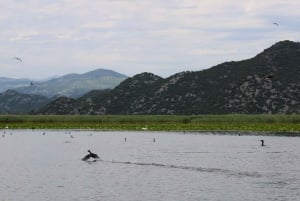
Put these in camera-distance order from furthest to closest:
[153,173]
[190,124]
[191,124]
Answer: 1. [190,124]
2. [191,124]
3. [153,173]

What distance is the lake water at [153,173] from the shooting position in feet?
166

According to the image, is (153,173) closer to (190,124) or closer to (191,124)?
(191,124)

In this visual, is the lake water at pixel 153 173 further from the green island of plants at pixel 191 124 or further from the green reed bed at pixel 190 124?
the green reed bed at pixel 190 124

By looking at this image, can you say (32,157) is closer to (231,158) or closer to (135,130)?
(231,158)

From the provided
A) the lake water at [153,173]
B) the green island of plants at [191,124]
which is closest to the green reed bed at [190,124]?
the green island of plants at [191,124]

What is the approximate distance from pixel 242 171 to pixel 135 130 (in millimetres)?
92828

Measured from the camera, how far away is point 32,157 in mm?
86625

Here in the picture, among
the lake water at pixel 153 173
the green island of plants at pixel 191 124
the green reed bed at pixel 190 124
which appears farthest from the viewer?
the green reed bed at pixel 190 124

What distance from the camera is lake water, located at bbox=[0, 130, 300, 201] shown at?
5053cm

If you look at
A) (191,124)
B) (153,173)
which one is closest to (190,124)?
(191,124)

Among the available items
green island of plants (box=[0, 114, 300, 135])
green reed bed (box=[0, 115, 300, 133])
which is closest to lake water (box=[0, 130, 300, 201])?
green island of plants (box=[0, 114, 300, 135])

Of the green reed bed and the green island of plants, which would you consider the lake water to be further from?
the green reed bed

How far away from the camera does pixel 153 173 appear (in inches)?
2589

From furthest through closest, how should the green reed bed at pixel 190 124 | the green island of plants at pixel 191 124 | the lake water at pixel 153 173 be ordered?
the green reed bed at pixel 190 124
the green island of plants at pixel 191 124
the lake water at pixel 153 173
